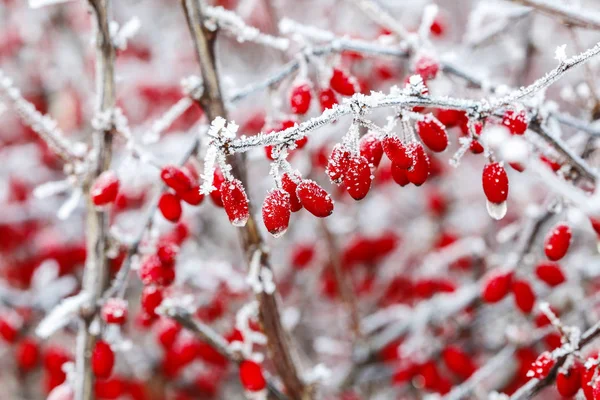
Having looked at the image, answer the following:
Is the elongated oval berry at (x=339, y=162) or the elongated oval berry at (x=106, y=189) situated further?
the elongated oval berry at (x=106, y=189)

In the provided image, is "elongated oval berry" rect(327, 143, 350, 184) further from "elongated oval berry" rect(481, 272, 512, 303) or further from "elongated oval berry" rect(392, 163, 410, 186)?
"elongated oval berry" rect(481, 272, 512, 303)

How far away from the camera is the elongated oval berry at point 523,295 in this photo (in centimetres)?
174

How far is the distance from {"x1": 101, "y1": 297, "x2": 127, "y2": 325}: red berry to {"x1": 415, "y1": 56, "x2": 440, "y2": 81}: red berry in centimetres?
88

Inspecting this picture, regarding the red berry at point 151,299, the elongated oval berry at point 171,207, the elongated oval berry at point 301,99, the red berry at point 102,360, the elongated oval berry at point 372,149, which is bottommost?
the elongated oval berry at point 372,149

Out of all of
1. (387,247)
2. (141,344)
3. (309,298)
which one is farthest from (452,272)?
(141,344)

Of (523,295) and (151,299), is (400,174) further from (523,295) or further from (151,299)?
(523,295)

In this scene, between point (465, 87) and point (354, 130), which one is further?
point (465, 87)

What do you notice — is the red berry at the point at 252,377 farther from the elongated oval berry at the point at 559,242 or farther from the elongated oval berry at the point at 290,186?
the elongated oval berry at the point at 559,242

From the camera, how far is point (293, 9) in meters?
4.32

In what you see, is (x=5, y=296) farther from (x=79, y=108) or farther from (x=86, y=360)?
(x=79, y=108)

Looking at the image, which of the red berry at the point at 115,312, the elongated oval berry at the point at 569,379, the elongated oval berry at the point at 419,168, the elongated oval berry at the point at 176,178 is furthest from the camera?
the red berry at the point at 115,312

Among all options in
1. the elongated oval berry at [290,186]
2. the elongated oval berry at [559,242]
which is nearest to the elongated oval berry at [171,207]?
the elongated oval berry at [290,186]

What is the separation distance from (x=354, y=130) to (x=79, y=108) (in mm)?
2878

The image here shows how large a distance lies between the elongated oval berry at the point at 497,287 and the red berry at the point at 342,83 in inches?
28.3
